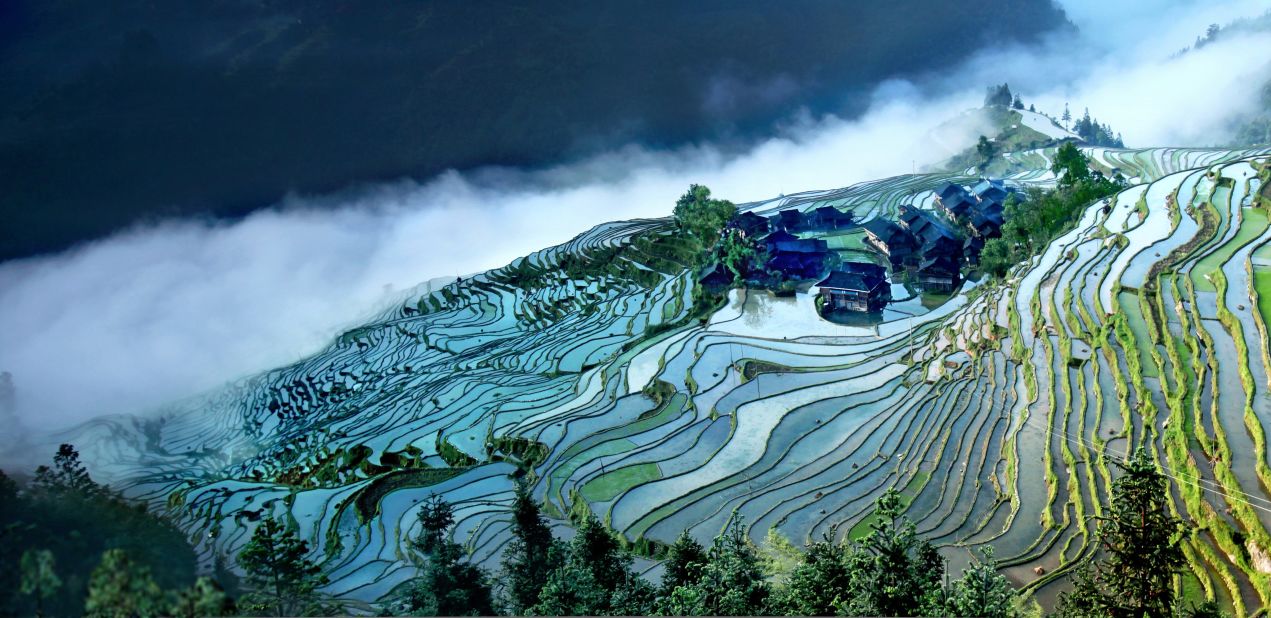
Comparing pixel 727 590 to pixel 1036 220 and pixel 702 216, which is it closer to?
pixel 1036 220

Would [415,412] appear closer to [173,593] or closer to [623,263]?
[623,263]

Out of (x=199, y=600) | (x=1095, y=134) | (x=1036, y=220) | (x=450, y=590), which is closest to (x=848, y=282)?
(x=1036, y=220)

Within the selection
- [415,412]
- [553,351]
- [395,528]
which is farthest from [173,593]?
[553,351]

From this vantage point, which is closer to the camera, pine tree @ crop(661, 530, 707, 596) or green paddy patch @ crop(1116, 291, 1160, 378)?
pine tree @ crop(661, 530, 707, 596)

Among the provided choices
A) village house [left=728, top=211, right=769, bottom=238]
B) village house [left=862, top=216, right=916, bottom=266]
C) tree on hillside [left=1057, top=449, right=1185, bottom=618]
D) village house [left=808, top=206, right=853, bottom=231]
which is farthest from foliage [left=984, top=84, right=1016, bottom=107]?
tree on hillside [left=1057, top=449, right=1185, bottom=618]

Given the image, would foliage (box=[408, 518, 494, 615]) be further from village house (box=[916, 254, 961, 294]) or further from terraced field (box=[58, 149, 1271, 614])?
village house (box=[916, 254, 961, 294])

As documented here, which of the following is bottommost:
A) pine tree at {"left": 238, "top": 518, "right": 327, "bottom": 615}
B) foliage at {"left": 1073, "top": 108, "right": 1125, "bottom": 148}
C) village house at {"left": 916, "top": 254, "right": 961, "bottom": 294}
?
pine tree at {"left": 238, "top": 518, "right": 327, "bottom": 615}

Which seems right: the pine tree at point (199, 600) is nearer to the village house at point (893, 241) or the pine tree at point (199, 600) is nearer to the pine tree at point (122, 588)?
the pine tree at point (122, 588)
